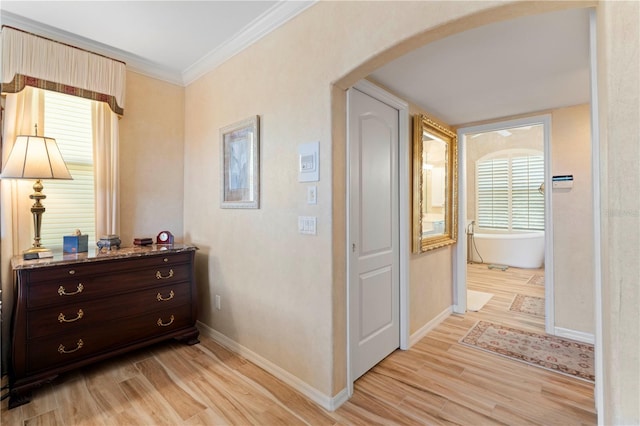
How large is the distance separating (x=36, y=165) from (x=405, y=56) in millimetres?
2687

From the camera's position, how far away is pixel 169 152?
3111mm

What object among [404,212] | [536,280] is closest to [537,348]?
[404,212]

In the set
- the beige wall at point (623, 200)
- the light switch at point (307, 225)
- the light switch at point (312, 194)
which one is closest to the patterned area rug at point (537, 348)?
the beige wall at point (623, 200)

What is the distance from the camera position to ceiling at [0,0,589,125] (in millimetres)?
1822

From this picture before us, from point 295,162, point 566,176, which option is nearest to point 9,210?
point 295,162

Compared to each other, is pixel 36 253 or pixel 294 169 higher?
pixel 294 169

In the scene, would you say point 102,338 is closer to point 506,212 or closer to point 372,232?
point 372,232

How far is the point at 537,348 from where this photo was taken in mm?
2691

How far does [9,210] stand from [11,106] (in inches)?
30.3

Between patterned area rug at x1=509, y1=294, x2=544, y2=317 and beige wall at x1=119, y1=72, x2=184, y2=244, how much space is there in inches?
166

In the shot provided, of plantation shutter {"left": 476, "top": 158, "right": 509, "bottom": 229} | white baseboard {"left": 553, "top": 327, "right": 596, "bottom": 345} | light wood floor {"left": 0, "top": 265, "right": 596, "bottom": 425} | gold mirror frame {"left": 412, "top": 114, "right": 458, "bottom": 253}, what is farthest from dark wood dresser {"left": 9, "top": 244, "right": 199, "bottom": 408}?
plantation shutter {"left": 476, "top": 158, "right": 509, "bottom": 229}

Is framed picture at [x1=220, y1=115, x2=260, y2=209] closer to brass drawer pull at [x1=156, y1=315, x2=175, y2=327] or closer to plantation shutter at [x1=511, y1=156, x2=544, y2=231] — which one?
brass drawer pull at [x1=156, y1=315, x2=175, y2=327]

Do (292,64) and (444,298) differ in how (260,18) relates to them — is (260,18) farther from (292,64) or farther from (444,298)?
(444,298)

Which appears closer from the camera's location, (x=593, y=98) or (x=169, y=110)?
(x=593, y=98)
